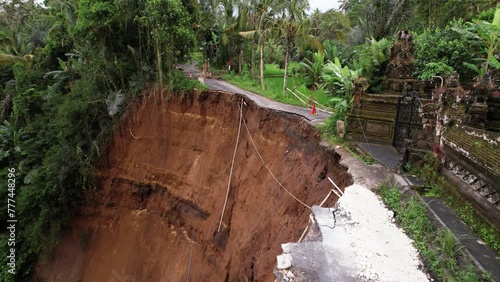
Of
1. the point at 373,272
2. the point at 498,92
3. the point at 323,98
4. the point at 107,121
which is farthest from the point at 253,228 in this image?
the point at 323,98

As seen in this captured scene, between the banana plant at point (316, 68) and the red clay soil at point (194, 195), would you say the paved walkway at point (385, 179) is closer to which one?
the red clay soil at point (194, 195)

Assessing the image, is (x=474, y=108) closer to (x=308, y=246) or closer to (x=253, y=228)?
(x=308, y=246)

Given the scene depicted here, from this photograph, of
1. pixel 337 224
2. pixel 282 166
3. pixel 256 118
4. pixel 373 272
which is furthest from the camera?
pixel 256 118

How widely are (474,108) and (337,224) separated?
371 centimetres

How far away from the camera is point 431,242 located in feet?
13.5

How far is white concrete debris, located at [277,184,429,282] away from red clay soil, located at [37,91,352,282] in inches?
60.5

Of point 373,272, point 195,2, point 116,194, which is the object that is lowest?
point 116,194

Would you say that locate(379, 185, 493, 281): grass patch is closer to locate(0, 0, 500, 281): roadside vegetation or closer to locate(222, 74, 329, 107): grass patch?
locate(0, 0, 500, 281): roadside vegetation

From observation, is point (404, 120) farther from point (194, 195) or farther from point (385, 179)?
point (194, 195)

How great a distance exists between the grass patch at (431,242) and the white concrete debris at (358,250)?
0.13m

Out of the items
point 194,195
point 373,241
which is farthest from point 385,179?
point 194,195

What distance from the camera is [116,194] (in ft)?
39.1

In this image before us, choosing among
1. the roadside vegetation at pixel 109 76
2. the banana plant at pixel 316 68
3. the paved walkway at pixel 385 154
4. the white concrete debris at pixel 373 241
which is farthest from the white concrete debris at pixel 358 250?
the banana plant at pixel 316 68

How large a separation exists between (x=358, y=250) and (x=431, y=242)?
40.2 inches
